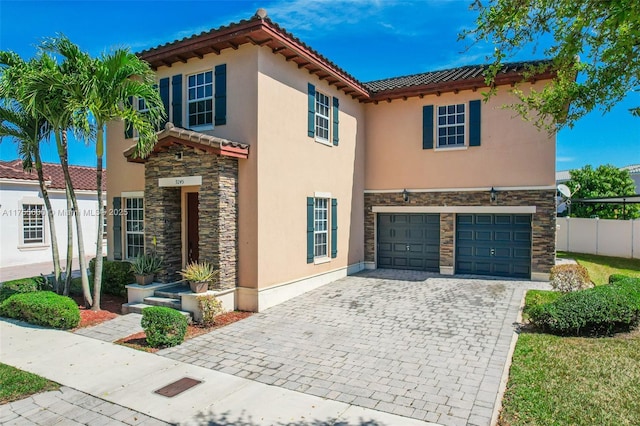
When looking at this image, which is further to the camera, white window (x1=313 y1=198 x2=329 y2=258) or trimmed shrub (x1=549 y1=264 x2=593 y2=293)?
white window (x1=313 y1=198 x2=329 y2=258)

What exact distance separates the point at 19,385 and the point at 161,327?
236 cm

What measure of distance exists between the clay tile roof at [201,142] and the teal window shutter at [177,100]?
1.63 meters

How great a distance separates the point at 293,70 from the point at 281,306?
688 centimetres

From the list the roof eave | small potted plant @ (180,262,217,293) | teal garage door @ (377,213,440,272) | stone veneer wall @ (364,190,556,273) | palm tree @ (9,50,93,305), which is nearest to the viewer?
palm tree @ (9,50,93,305)

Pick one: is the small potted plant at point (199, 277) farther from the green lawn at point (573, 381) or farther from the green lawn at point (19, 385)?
the green lawn at point (573, 381)

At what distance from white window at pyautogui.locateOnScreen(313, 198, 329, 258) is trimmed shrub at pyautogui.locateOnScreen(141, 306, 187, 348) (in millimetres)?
5828

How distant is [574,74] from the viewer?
693 centimetres

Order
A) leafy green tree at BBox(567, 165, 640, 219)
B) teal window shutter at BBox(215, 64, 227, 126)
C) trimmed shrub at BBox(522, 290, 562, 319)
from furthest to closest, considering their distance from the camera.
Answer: leafy green tree at BBox(567, 165, 640, 219) < teal window shutter at BBox(215, 64, 227, 126) < trimmed shrub at BBox(522, 290, 562, 319)

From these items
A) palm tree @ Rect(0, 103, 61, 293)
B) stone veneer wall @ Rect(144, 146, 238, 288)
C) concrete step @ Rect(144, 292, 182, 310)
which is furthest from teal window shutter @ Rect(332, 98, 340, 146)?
palm tree @ Rect(0, 103, 61, 293)

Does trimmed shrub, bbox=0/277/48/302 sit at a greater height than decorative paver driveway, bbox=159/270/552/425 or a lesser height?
greater

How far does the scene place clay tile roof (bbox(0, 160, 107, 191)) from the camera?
19516 mm

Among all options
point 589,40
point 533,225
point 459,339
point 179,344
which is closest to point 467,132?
point 533,225

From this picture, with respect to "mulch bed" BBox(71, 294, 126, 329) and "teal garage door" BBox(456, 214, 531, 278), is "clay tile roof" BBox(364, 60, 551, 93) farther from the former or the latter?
"mulch bed" BBox(71, 294, 126, 329)

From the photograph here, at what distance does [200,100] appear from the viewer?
1197cm
